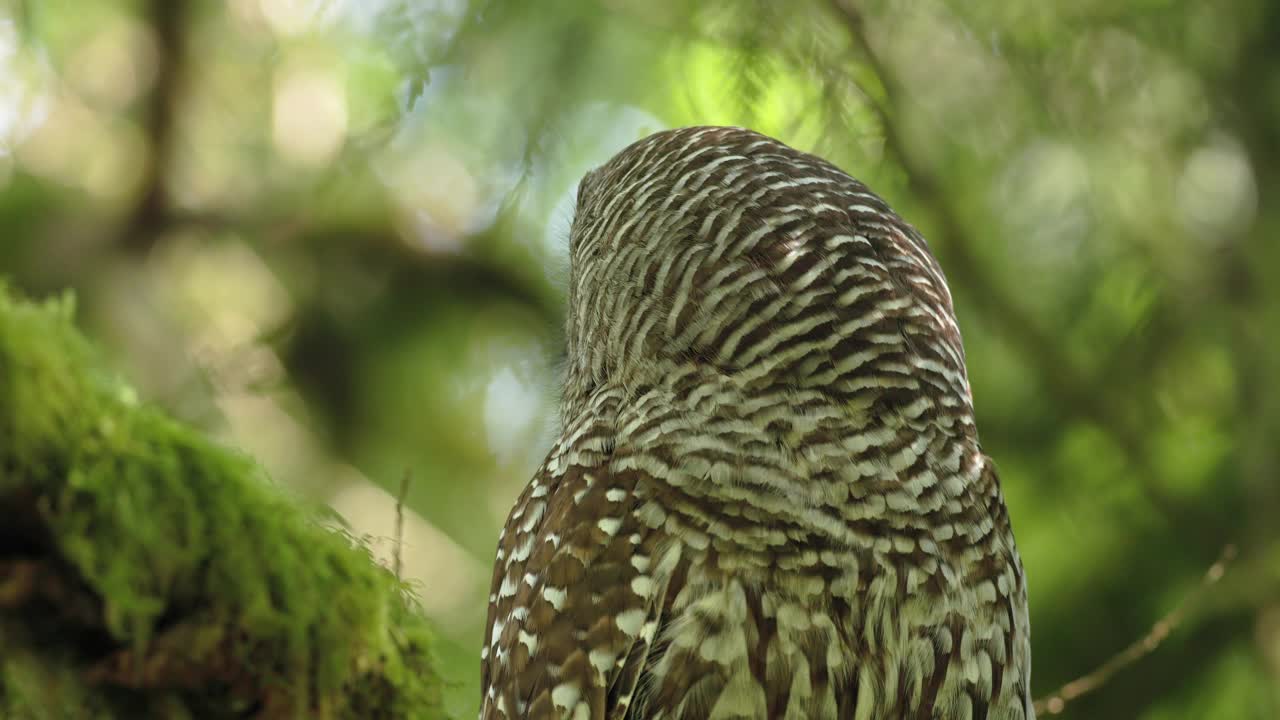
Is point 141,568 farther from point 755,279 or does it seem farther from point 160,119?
point 160,119

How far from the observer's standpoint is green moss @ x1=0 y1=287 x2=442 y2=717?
1.56m

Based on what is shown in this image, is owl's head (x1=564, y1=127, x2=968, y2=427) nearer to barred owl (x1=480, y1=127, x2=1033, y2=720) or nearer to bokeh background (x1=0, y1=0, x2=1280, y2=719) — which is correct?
barred owl (x1=480, y1=127, x2=1033, y2=720)

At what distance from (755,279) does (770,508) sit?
459mm

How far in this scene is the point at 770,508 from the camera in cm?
175

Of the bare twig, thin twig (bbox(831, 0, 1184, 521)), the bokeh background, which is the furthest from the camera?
the bare twig

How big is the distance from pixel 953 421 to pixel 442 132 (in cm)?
247

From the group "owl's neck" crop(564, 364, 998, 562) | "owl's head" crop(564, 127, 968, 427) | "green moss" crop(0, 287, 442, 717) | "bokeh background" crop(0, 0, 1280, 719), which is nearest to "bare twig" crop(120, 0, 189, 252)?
"bokeh background" crop(0, 0, 1280, 719)

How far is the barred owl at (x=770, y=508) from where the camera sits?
172 cm

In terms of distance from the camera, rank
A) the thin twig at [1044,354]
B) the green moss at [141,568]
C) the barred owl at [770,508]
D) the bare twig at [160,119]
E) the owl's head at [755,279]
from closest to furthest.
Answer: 1. the green moss at [141,568]
2. the barred owl at [770,508]
3. the owl's head at [755,279]
4. the thin twig at [1044,354]
5. the bare twig at [160,119]

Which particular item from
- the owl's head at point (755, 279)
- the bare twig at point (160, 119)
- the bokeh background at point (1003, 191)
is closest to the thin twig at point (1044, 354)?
the bokeh background at point (1003, 191)

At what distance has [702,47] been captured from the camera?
3.11 m

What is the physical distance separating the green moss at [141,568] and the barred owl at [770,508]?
1.12 feet

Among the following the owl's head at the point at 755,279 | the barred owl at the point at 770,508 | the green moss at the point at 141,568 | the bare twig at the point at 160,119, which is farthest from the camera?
the bare twig at the point at 160,119

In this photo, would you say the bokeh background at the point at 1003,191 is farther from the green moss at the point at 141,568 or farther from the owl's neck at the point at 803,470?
the owl's neck at the point at 803,470
